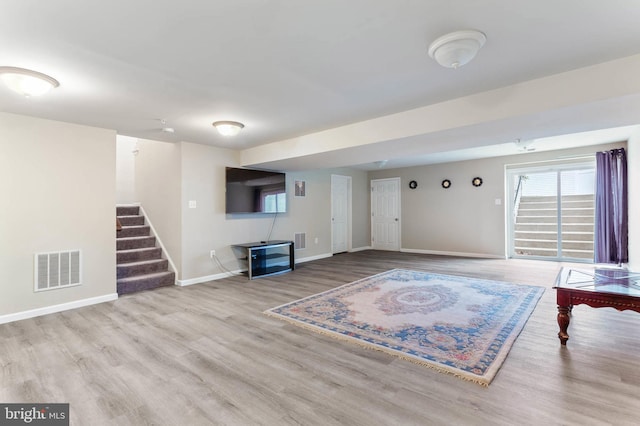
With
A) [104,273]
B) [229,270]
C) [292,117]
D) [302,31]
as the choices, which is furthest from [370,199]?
[302,31]

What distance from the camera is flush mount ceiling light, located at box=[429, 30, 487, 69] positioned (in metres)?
→ 1.92

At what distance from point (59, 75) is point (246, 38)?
1.69m

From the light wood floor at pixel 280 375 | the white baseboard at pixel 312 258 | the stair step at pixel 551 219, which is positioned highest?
the stair step at pixel 551 219

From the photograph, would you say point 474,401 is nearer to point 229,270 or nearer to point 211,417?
→ point 211,417

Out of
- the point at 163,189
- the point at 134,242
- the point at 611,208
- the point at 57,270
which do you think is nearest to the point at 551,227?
the point at 611,208

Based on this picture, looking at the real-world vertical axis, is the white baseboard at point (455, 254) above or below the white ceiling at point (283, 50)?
below

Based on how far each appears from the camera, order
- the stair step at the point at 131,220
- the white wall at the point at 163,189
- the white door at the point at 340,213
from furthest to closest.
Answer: the white door at the point at 340,213, the stair step at the point at 131,220, the white wall at the point at 163,189

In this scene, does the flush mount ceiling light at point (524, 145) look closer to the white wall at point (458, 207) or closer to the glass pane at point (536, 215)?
the white wall at point (458, 207)

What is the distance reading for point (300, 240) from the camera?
6699 millimetres

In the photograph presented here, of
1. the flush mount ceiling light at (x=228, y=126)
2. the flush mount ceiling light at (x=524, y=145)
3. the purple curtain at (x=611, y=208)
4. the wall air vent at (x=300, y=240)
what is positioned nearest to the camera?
the flush mount ceiling light at (x=228, y=126)

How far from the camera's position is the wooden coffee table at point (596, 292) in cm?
226

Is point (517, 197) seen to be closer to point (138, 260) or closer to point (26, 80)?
point (138, 260)

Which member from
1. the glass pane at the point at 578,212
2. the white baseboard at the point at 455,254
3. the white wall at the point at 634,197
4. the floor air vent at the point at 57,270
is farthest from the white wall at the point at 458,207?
the floor air vent at the point at 57,270

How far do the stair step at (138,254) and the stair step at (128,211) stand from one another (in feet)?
3.93
